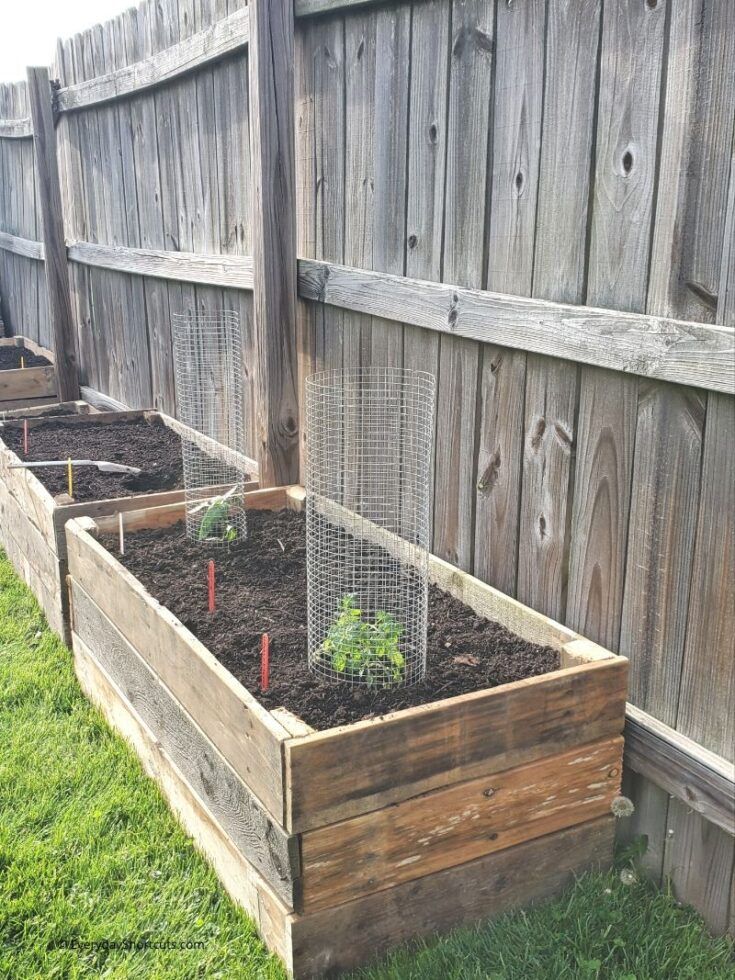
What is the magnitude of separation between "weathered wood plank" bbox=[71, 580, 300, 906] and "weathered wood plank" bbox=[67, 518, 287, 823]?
39mm

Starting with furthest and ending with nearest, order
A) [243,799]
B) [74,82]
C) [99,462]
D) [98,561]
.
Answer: [74,82], [99,462], [98,561], [243,799]

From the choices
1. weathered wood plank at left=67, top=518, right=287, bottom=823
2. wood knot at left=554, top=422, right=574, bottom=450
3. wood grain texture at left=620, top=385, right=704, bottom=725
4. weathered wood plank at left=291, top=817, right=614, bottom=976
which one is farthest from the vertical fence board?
weathered wood plank at left=67, top=518, right=287, bottom=823

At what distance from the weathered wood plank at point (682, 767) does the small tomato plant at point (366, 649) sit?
0.67 m

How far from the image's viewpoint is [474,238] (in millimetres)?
3105

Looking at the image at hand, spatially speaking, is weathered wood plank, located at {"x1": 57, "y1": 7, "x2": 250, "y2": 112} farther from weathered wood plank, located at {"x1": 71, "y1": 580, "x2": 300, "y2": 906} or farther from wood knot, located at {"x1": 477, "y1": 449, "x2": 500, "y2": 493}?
weathered wood plank, located at {"x1": 71, "y1": 580, "x2": 300, "y2": 906}

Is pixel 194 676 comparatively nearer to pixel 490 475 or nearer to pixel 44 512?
pixel 490 475

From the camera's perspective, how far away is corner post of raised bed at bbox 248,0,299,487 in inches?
156

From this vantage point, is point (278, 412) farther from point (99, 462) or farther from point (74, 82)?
point (74, 82)

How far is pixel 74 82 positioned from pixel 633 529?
19.4 feet

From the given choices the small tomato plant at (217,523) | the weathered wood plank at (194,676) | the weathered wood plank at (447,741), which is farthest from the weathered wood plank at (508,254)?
the small tomato plant at (217,523)

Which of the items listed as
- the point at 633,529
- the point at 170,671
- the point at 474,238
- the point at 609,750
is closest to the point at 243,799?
the point at 170,671

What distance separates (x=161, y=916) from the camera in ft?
8.61

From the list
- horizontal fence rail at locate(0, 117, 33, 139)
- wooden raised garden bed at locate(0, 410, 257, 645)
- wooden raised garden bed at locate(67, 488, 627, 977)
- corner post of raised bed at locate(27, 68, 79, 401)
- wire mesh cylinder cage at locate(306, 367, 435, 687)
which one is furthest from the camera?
horizontal fence rail at locate(0, 117, 33, 139)

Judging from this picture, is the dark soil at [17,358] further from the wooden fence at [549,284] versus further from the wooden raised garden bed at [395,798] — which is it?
the wooden raised garden bed at [395,798]
